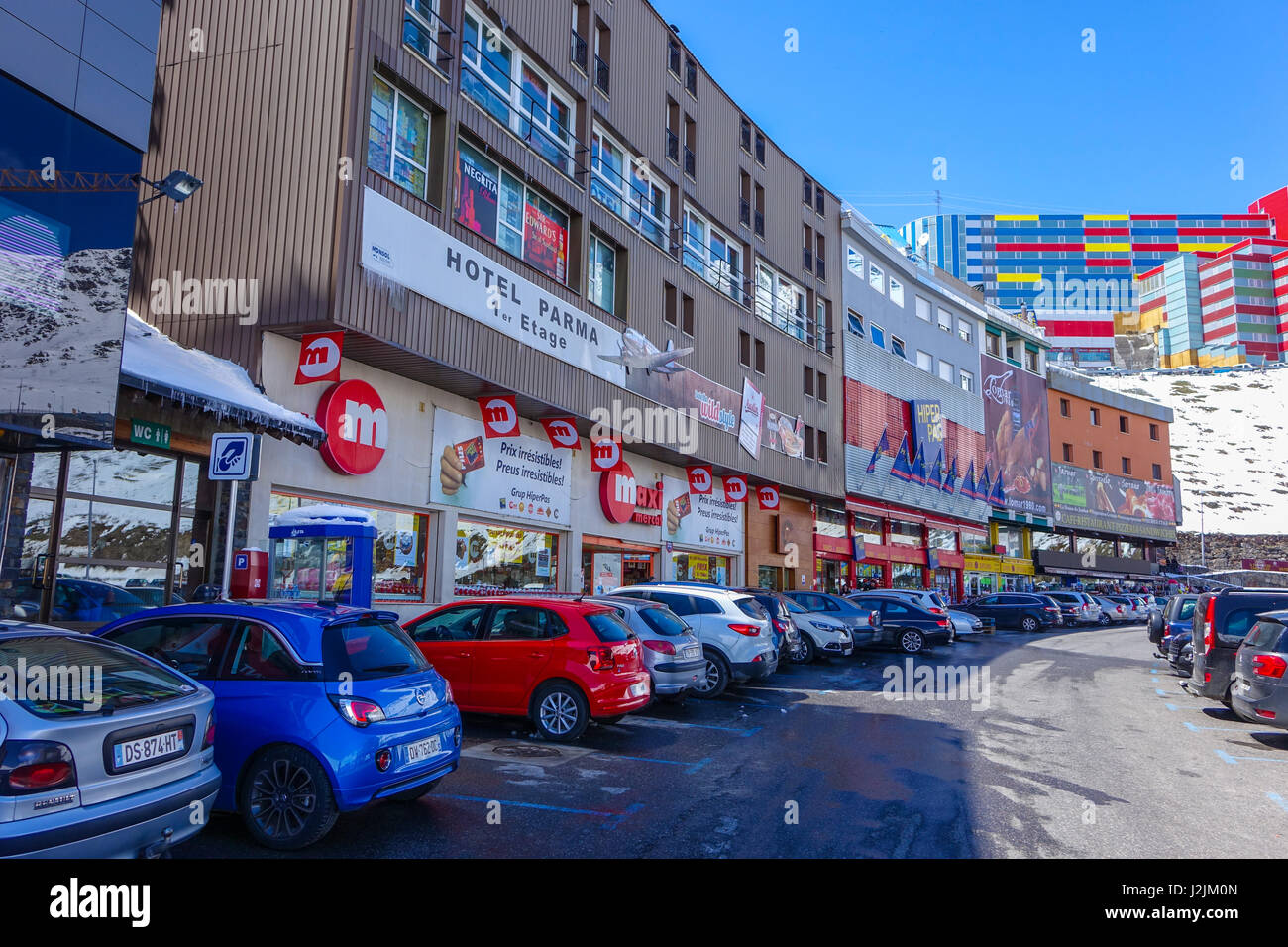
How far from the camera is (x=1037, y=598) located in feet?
111

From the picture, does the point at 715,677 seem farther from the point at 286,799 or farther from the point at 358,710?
the point at 286,799

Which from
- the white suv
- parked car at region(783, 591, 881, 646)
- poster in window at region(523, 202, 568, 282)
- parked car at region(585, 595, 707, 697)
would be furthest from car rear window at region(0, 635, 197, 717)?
parked car at region(783, 591, 881, 646)

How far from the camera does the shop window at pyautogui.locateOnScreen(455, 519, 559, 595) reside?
1750 cm

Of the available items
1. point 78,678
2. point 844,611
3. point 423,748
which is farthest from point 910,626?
point 78,678

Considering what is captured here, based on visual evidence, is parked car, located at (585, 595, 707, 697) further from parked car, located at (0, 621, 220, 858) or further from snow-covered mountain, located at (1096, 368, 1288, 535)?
snow-covered mountain, located at (1096, 368, 1288, 535)

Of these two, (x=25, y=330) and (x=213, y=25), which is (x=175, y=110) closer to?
(x=213, y=25)

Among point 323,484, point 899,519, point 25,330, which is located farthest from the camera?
point 899,519

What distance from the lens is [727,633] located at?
42.2 feet

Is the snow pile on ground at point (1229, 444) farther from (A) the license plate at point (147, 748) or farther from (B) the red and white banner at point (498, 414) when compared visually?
(A) the license plate at point (147, 748)

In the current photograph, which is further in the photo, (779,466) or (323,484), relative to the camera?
(779,466)

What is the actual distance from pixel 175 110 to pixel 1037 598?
32.3m

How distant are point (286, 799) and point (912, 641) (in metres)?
18.3

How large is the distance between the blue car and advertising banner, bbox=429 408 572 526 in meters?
10.5
